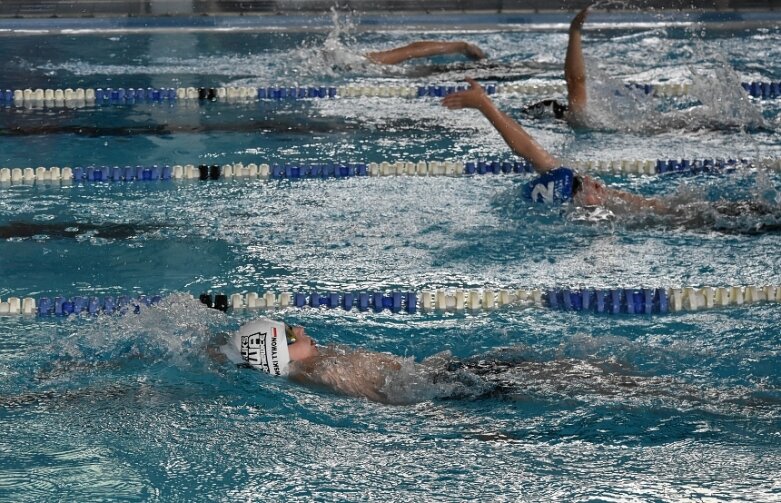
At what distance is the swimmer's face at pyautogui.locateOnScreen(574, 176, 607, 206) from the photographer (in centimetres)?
504

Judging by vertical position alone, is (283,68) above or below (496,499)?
above

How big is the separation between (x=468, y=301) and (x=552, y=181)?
1.04m

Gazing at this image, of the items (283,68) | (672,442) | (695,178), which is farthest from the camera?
(283,68)

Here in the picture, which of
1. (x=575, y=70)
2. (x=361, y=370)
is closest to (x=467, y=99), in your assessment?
(x=575, y=70)

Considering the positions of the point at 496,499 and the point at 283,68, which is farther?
the point at 283,68

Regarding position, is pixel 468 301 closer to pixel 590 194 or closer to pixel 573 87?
pixel 590 194

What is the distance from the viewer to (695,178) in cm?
573

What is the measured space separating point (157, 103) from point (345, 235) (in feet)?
8.94

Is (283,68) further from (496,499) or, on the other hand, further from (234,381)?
(496,499)

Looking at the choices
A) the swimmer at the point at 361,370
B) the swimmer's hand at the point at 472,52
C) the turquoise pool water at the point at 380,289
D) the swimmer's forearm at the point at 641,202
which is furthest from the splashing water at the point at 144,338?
the swimmer's hand at the point at 472,52

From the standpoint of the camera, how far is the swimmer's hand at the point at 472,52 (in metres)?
8.01

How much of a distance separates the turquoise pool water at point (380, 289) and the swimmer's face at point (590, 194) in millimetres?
81

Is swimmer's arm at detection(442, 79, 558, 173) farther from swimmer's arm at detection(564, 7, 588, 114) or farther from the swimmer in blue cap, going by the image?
swimmer's arm at detection(564, 7, 588, 114)

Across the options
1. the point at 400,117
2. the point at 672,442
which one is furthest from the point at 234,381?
the point at 400,117
